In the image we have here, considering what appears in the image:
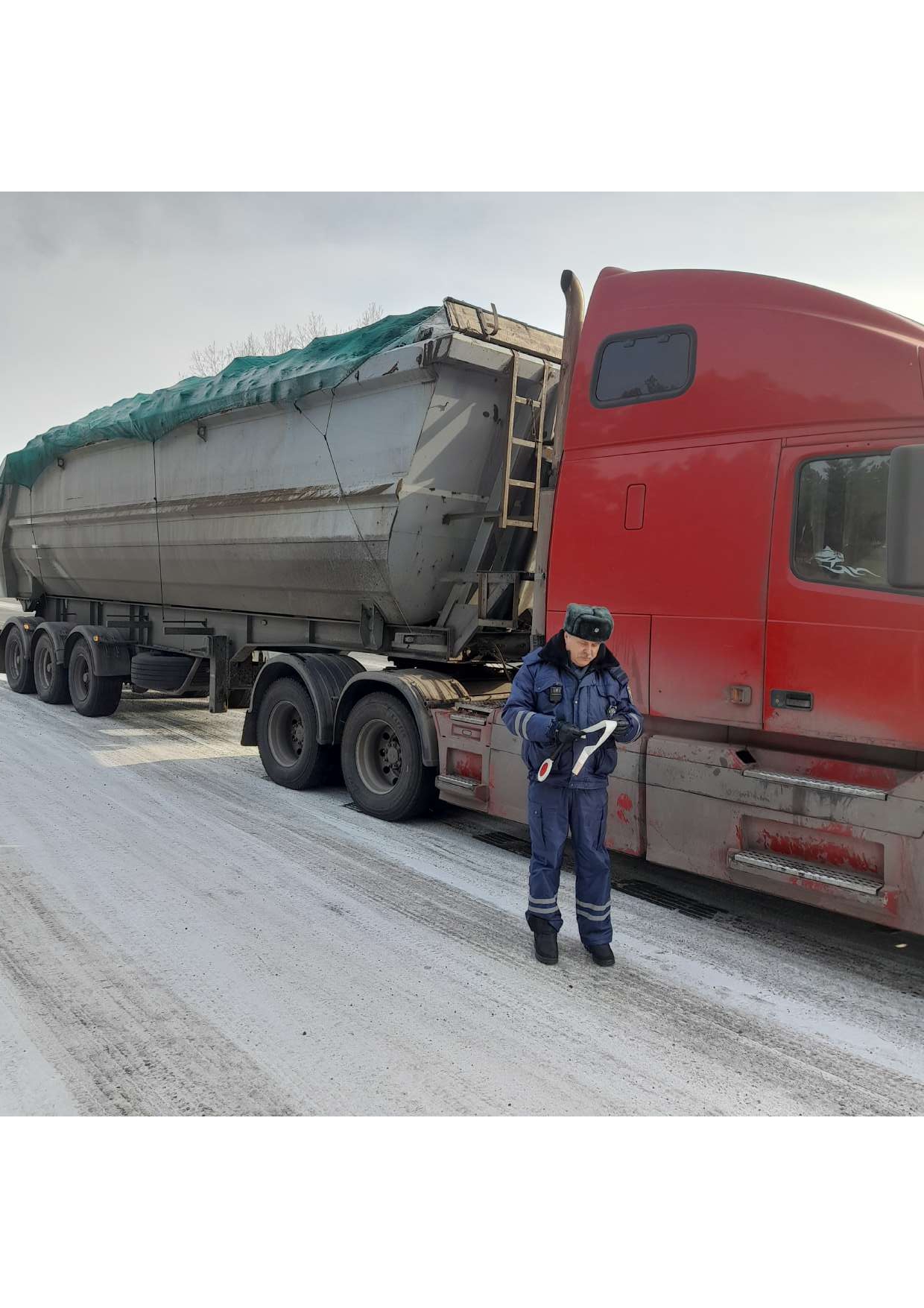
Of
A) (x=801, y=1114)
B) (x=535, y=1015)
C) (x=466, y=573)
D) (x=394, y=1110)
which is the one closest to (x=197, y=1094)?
(x=394, y=1110)

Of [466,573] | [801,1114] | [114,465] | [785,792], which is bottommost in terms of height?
[801,1114]

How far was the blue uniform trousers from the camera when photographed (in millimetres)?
4246

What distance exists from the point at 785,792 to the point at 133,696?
10704 mm

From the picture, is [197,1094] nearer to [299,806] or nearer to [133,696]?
[299,806]

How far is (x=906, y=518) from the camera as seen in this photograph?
11.8 feet

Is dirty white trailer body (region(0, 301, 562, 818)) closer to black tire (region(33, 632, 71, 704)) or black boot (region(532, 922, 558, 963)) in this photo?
black boot (region(532, 922, 558, 963))

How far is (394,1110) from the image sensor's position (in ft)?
9.80

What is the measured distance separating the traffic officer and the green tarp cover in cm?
328

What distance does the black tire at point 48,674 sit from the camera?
11.7m

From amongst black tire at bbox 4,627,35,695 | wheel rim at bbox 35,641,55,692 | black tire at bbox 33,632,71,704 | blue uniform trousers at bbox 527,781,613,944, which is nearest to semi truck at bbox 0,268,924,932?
blue uniform trousers at bbox 527,781,613,944

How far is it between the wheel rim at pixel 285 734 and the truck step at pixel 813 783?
14.1ft

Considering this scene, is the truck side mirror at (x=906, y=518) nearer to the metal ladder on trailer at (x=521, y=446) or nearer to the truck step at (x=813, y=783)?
the truck step at (x=813, y=783)

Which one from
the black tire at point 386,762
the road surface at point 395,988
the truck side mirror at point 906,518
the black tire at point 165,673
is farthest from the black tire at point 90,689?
the truck side mirror at point 906,518

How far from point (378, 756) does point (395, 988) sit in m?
3.05
